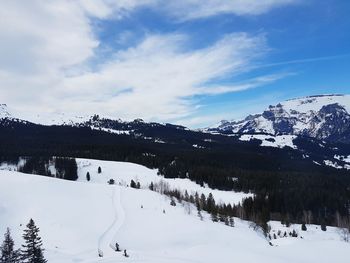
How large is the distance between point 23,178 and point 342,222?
119 meters

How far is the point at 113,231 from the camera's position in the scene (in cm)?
8725

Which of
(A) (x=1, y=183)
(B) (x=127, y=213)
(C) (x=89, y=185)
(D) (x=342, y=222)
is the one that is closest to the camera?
(B) (x=127, y=213)

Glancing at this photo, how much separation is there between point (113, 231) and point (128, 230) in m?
3.27

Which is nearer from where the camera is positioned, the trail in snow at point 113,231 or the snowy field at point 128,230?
the snowy field at point 128,230

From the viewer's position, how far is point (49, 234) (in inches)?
3285

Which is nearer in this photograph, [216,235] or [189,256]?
[189,256]

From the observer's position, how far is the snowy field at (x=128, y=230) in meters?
63.8

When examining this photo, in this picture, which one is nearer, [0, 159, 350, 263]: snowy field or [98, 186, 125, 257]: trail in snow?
[0, 159, 350, 263]: snowy field

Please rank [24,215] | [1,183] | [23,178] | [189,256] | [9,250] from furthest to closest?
[23,178] → [1,183] → [24,215] → [189,256] → [9,250]

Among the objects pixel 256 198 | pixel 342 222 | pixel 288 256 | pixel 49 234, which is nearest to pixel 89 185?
pixel 49 234

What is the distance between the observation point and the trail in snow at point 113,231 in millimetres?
71438

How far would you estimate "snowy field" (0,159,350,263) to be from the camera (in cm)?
6375

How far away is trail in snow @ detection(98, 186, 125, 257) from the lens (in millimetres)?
71438

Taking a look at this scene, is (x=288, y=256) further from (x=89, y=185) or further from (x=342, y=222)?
(x=342, y=222)
